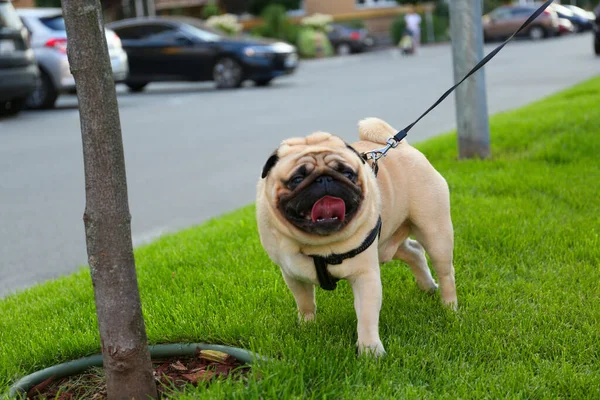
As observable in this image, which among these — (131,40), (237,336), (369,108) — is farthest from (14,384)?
(131,40)

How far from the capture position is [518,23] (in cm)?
3775

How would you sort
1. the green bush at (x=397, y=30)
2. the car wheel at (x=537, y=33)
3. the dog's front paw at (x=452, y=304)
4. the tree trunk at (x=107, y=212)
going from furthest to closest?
the green bush at (x=397, y=30)
the car wheel at (x=537, y=33)
the dog's front paw at (x=452, y=304)
the tree trunk at (x=107, y=212)

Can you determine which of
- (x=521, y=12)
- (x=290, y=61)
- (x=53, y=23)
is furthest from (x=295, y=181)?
(x=521, y=12)

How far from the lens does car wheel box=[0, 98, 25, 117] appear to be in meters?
14.5

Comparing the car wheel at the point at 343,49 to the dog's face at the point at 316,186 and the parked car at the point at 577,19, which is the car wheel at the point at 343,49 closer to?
the parked car at the point at 577,19

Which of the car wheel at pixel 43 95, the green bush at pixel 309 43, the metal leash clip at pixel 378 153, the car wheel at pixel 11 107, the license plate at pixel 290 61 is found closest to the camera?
the metal leash clip at pixel 378 153

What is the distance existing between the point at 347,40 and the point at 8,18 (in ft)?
80.0

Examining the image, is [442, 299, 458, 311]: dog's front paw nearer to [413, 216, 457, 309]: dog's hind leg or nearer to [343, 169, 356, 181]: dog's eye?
[413, 216, 457, 309]: dog's hind leg

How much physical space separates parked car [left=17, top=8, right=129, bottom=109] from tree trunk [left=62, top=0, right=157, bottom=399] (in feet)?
41.7

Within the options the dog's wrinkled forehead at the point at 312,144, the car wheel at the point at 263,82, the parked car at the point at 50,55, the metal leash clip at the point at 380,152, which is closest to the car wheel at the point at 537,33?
the car wheel at the point at 263,82

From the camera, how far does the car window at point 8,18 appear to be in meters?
12.8

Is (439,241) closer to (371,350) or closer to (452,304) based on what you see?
(452,304)

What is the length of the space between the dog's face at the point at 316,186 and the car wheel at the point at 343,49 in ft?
111

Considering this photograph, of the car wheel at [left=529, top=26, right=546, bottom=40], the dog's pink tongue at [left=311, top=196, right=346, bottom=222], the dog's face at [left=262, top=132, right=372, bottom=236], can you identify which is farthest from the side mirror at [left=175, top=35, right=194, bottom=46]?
the car wheel at [left=529, top=26, right=546, bottom=40]
